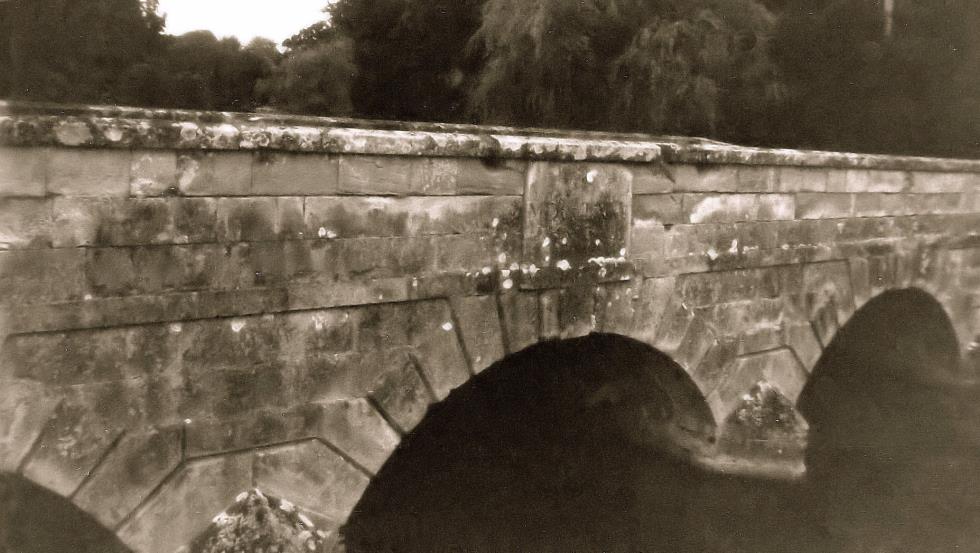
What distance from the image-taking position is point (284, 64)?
1562 cm

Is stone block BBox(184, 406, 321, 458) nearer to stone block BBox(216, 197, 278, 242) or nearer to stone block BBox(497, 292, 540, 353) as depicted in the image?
stone block BBox(216, 197, 278, 242)

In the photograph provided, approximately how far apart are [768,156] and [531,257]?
2224mm

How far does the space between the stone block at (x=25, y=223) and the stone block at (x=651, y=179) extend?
3.01 metres

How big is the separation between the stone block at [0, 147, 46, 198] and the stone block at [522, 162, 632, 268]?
7.34ft

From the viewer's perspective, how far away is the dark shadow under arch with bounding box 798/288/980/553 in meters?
5.84

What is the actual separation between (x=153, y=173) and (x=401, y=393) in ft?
4.91

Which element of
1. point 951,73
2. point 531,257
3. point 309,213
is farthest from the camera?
point 951,73

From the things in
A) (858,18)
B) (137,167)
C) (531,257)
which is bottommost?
(531,257)

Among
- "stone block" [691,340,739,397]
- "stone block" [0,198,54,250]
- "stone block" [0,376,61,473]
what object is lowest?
"stone block" [691,340,739,397]

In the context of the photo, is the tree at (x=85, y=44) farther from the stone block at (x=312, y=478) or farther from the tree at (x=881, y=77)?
the tree at (x=881, y=77)

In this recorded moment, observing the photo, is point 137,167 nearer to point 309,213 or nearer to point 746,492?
point 309,213

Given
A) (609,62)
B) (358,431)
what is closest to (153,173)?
(358,431)

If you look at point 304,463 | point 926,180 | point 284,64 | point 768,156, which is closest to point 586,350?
point 768,156

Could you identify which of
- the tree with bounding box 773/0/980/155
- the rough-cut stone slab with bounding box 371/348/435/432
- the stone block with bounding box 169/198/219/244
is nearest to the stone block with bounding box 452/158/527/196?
the rough-cut stone slab with bounding box 371/348/435/432
